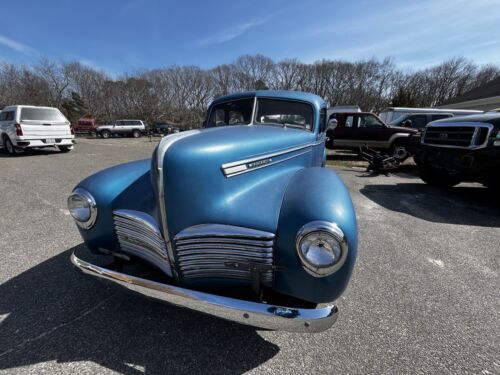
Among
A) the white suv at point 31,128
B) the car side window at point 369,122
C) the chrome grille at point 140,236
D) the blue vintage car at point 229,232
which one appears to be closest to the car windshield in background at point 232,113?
the blue vintage car at point 229,232

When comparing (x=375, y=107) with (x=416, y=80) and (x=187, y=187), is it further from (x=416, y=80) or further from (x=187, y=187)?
(x=187, y=187)

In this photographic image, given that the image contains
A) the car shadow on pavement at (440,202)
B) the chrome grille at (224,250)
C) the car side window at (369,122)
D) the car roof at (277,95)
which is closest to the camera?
the chrome grille at (224,250)

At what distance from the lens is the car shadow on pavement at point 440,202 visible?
4.28 metres

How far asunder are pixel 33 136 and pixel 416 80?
5398cm

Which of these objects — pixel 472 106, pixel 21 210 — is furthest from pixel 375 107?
pixel 21 210

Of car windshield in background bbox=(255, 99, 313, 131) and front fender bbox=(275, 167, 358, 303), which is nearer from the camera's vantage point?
front fender bbox=(275, 167, 358, 303)

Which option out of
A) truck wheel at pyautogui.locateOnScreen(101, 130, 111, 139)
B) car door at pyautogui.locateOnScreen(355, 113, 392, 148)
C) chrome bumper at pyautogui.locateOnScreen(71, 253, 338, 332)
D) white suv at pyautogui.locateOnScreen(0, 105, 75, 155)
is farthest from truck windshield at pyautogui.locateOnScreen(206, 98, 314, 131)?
truck wheel at pyautogui.locateOnScreen(101, 130, 111, 139)

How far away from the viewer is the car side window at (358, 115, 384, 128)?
35.1ft

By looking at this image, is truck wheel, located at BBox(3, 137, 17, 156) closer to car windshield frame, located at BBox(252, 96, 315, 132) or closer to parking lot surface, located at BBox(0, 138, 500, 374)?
parking lot surface, located at BBox(0, 138, 500, 374)

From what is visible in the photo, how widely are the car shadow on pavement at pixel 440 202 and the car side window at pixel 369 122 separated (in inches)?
189

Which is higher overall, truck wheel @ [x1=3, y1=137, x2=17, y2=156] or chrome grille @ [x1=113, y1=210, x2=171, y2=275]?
chrome grille @ [x1=113, y1=210, x2=171, y2=275]

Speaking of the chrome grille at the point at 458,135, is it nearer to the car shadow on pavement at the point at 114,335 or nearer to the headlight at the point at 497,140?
the headlight at the point at 497,140

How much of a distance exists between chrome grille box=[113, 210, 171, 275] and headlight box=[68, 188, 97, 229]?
0.22 metres

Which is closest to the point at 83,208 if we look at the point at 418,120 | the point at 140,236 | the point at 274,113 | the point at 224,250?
the point at 140,236
